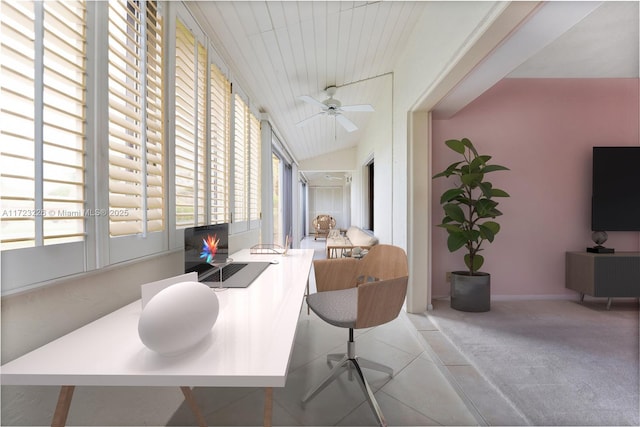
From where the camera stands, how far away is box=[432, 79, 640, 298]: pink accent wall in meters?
3.11

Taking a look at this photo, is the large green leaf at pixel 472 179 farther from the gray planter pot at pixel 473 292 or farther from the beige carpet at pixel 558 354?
the beige carpet at pixel 558 354

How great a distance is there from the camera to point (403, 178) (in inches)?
115

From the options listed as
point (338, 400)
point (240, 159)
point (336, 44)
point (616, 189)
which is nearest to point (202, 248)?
point (338, 400)

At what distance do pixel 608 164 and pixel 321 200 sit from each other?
9658 mm

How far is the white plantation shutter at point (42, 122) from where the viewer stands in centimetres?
68

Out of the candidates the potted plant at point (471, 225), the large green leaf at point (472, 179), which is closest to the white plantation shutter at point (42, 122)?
the potted plant at point (471, 225)

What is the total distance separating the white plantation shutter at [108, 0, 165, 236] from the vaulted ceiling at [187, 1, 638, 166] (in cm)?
67

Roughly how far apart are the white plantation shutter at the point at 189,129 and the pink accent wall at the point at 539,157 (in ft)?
8.39

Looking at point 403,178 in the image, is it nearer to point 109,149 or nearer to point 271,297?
point 271,297

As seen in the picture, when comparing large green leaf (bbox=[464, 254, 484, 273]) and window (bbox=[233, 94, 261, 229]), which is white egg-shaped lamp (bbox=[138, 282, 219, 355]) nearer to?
window (bbox=[233, 94, 261, 229])

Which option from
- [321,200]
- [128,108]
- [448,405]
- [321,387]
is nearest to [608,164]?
[448,405]

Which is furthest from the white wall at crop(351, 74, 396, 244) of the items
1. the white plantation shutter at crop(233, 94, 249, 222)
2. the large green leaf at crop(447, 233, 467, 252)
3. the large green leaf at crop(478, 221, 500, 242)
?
the white plantation shutter at crop(233, 94, 249, 222)

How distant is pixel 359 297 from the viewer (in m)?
1.30

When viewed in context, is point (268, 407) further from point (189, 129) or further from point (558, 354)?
point (558, 354)
